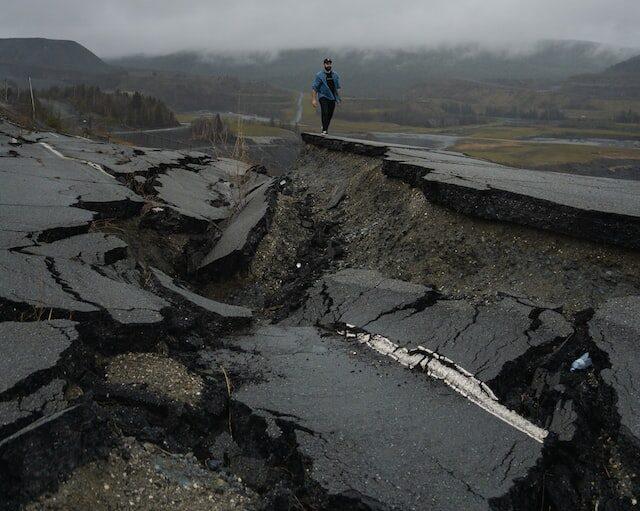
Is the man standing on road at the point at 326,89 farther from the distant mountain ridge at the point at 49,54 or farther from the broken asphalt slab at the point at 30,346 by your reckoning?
the distant mountain ridge at the point at 49,54

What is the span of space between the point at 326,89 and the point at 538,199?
21.7 ft

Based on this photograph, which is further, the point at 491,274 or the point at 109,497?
the point at 491,274

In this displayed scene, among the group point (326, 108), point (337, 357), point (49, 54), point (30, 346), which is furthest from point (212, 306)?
point (49, 54)

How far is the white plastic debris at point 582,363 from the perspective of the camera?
10.7 feet

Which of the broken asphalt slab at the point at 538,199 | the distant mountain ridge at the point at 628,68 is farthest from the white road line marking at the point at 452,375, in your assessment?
the distant mountain ridge at the point at 628,68

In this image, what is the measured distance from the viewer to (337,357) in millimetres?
3844

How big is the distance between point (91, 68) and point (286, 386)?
208m

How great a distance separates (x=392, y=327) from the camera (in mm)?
4145

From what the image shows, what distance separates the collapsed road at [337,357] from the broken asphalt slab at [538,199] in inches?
0.9

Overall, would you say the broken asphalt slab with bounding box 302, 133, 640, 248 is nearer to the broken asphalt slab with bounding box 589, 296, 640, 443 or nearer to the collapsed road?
the collapsed road

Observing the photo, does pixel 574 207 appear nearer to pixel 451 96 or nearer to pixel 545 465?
pixel 545 465

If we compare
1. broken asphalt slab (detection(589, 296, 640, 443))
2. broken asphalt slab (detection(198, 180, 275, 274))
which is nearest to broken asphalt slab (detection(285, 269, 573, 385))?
broken asphalt slab (detection(589, 296, 640, 443))

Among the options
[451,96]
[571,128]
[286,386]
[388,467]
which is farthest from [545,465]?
[451,96]

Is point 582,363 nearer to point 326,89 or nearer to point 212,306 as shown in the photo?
point 212,306
